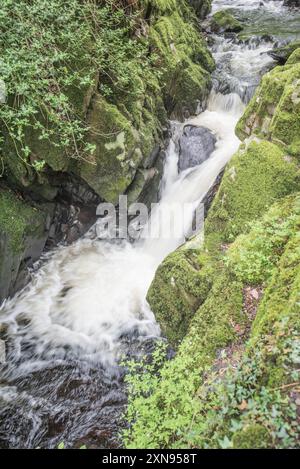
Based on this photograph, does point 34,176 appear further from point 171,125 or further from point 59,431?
point 171,125

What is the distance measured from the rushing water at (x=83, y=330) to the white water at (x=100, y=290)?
2 centimetres

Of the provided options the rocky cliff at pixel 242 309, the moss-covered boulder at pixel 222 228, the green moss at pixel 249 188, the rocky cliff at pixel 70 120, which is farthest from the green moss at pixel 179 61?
the moss-covered boulder at pixel 222 228

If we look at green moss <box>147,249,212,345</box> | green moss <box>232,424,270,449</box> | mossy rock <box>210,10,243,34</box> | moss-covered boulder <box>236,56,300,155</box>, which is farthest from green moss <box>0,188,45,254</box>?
mossy rock <box>210,10,243,34</box>

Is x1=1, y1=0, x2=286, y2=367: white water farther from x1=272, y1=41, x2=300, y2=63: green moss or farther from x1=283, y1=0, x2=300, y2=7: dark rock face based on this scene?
x1=283, y1=0, x2=300, y2=7: dark rock face

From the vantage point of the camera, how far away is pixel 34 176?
6484 millimetres

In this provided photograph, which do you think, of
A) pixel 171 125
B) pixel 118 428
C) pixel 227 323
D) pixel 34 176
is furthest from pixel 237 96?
pixel 118 428

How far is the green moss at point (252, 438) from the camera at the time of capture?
2.08 m

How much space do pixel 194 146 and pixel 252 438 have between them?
8.64 m

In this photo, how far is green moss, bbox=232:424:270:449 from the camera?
6.83ft

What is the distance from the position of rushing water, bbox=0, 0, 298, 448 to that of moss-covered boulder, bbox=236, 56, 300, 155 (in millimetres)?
2642

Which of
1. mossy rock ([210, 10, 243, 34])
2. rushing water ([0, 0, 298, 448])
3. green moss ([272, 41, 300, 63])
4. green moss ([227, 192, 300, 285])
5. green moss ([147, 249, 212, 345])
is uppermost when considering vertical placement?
mossy rock ([210, 10, 243, 34])

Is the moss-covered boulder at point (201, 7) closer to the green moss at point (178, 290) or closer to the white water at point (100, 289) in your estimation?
the white water at point (100, 289)

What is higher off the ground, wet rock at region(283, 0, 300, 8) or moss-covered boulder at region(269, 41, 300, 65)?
wet rock at region(283, 0, 300, 8)

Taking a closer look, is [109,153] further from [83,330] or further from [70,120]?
[83,330]
